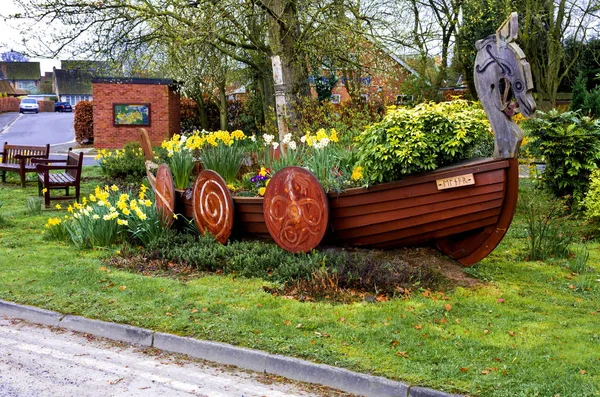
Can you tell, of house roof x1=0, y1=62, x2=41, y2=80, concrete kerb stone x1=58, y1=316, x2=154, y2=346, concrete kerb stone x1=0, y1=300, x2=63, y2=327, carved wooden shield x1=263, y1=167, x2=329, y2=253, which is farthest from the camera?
house roof x1=0, y1=62, x2=41, y2=80

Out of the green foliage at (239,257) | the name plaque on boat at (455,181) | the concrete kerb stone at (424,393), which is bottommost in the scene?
the concrete kerb stone at (424,393)

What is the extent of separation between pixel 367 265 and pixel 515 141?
2.01 m

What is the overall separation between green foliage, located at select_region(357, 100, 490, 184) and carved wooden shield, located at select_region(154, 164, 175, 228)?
121 inches

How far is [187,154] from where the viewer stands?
33.8 ft

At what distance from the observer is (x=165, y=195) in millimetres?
9422

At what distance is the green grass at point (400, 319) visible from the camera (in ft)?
16.0

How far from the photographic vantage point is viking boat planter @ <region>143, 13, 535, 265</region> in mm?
6711

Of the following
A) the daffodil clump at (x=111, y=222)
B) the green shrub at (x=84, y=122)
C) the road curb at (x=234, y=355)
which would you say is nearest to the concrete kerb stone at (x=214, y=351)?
the road curb at (x=234, y=355)

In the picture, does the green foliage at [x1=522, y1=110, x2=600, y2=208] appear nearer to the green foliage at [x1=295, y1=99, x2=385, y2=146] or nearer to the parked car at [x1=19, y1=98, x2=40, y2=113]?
the green foliage at [x1=295, y1=99, x2=385, y2=146]

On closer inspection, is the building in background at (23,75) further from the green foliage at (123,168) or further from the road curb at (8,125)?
the green foliage at (123,168)

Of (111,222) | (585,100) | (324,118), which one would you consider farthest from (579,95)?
(111,222)

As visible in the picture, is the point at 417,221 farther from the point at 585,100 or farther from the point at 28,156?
the point at 585,100

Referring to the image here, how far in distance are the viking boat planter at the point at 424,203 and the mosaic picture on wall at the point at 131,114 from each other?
72.1 ft

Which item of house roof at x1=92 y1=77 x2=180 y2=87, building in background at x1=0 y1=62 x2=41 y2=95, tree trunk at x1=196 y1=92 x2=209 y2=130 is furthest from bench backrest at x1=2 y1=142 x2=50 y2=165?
building in background at x1=0 y1=62 x2=41 y2=95
